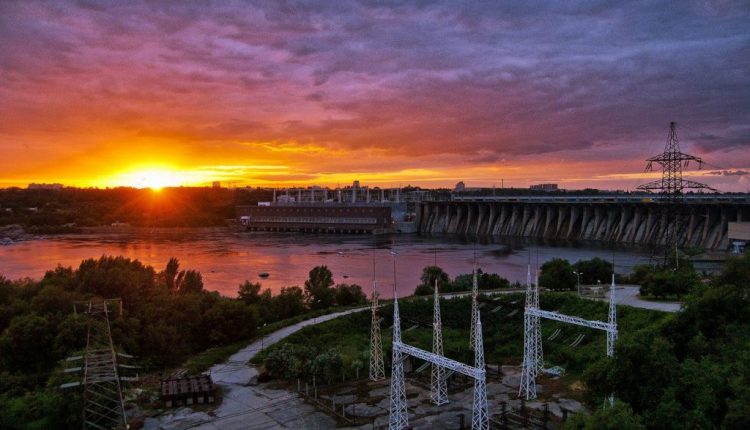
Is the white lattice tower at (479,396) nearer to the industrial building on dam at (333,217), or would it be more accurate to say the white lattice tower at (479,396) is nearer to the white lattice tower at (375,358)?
the white lattice tower at (375,358)

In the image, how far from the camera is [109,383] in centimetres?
1373

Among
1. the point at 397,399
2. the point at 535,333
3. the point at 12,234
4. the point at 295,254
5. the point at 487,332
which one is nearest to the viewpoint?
the point at 397,399

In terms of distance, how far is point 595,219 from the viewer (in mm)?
70938

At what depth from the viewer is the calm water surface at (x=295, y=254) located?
41625 mm

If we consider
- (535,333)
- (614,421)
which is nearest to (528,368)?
(535,333)

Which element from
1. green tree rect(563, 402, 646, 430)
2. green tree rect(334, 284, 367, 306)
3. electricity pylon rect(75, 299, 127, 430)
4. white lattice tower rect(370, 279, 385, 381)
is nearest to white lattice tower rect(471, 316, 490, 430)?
green tree rect(563, 402, 646, 430)

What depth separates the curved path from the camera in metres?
14.2

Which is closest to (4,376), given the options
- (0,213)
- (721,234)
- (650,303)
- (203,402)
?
(203,402)

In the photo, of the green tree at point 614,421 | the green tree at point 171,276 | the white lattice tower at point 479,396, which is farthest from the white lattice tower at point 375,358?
the green tree at point 171,276

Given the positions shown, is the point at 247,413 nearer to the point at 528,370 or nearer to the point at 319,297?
the point at 528,370

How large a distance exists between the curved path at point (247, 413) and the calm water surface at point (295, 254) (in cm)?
1709

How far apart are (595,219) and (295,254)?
37.5 m

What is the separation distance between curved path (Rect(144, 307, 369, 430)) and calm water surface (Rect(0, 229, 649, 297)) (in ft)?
56.1

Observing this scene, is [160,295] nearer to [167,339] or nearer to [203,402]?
[167,339]
